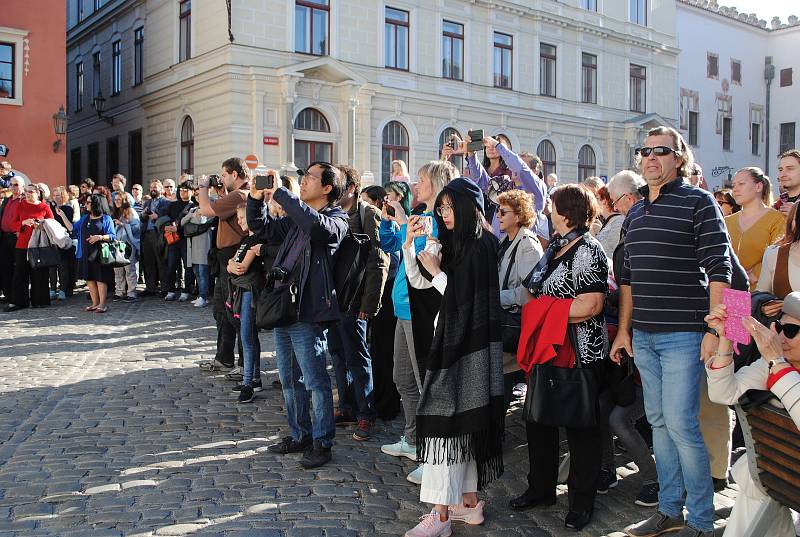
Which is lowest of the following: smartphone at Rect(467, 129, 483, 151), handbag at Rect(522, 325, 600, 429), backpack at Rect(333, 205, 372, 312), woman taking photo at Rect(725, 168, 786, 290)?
handbag at Rect(522, 325, 600, 429)

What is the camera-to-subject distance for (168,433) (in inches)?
237

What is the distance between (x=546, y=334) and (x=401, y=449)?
1.70 meters

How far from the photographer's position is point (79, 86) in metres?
32.4

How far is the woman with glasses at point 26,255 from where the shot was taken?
13.1m

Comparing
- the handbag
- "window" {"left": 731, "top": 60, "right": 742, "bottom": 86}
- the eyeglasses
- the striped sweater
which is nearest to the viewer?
the striped sweater

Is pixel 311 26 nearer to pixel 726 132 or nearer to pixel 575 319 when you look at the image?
pixel 575 319

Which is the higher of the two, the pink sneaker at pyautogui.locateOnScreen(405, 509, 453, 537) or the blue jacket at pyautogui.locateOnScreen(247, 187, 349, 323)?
the blue jacket at pyautogui.locateOnScreen(247, 187, 349, 323)

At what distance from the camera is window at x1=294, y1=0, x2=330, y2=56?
77.8ft

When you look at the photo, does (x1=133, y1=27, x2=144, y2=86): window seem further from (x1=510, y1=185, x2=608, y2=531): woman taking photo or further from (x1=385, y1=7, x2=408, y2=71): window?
(x1=510, y1=185, x2=608, y2=531): woman taking photo

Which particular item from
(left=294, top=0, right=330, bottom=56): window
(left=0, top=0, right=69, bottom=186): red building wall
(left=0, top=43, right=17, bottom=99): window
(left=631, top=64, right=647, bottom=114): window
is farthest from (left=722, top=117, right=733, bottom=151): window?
(left=0, top=43, right=17, bottom=99): window

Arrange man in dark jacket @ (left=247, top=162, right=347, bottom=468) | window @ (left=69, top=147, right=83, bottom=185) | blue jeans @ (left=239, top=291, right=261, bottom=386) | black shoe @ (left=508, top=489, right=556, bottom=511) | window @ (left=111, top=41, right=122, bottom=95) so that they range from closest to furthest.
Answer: black shoe @ (left=508, top=489, right=556, bottom=511) → man in dark jacket @ (left=247, top=162, right=347, bottom=468) → blue jeans @ (left=239, top=291, right=261, bottom=386) → window @ (left=111, top=41, right=122, bottom=95) → window @ (left=69, top=147, right=83, bottom=185)

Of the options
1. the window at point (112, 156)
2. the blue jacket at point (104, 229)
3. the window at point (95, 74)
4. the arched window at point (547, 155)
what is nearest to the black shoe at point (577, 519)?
the blue jacket at point (104, 229)

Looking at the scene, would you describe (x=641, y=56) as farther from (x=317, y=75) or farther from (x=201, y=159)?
(x=201, y=159)

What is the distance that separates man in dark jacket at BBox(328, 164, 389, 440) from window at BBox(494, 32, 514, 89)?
23.7 meters
